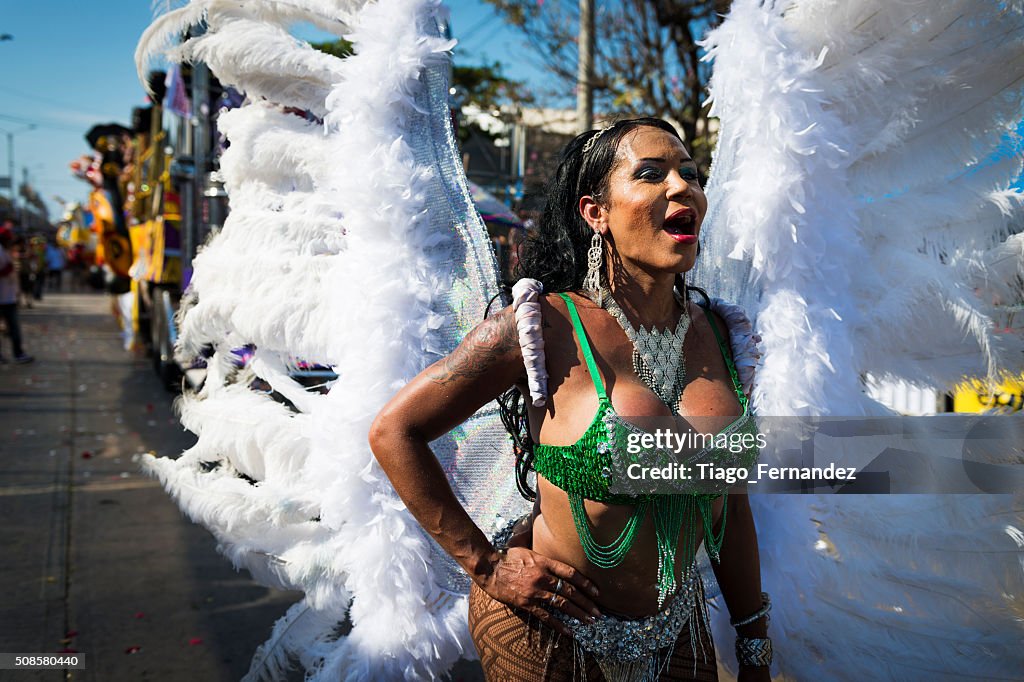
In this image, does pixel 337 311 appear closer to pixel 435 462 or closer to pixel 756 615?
pixel 435 462

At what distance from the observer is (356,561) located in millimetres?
1967

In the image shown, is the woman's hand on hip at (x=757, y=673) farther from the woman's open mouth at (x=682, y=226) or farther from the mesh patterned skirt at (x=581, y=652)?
the woman's open mouth at (x=682, y=226)

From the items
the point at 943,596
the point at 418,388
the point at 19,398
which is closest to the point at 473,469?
the point at 418,388

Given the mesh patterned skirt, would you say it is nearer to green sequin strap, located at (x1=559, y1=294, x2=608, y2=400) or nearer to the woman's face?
green sequin strap, located at (x1=559, y1=294, x2=608, y2=400)

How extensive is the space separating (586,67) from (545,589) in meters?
7.48

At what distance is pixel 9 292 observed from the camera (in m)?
9.86

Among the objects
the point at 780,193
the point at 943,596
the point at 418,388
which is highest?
the point at 780,193

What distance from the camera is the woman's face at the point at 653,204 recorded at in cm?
155

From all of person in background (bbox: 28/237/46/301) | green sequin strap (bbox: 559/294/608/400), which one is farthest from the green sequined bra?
person in background (bbox: 28/237/46/301)

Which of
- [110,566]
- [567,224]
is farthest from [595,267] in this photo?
[110,566]

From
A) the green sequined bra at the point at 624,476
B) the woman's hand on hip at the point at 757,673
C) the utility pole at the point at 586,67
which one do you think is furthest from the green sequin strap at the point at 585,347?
the utility pole at the point at 586,67

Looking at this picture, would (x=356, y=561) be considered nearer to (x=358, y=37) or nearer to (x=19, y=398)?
(x=358, y=37)

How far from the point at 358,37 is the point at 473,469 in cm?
114

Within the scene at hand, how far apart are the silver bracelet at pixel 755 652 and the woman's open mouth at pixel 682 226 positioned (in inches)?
34.0
